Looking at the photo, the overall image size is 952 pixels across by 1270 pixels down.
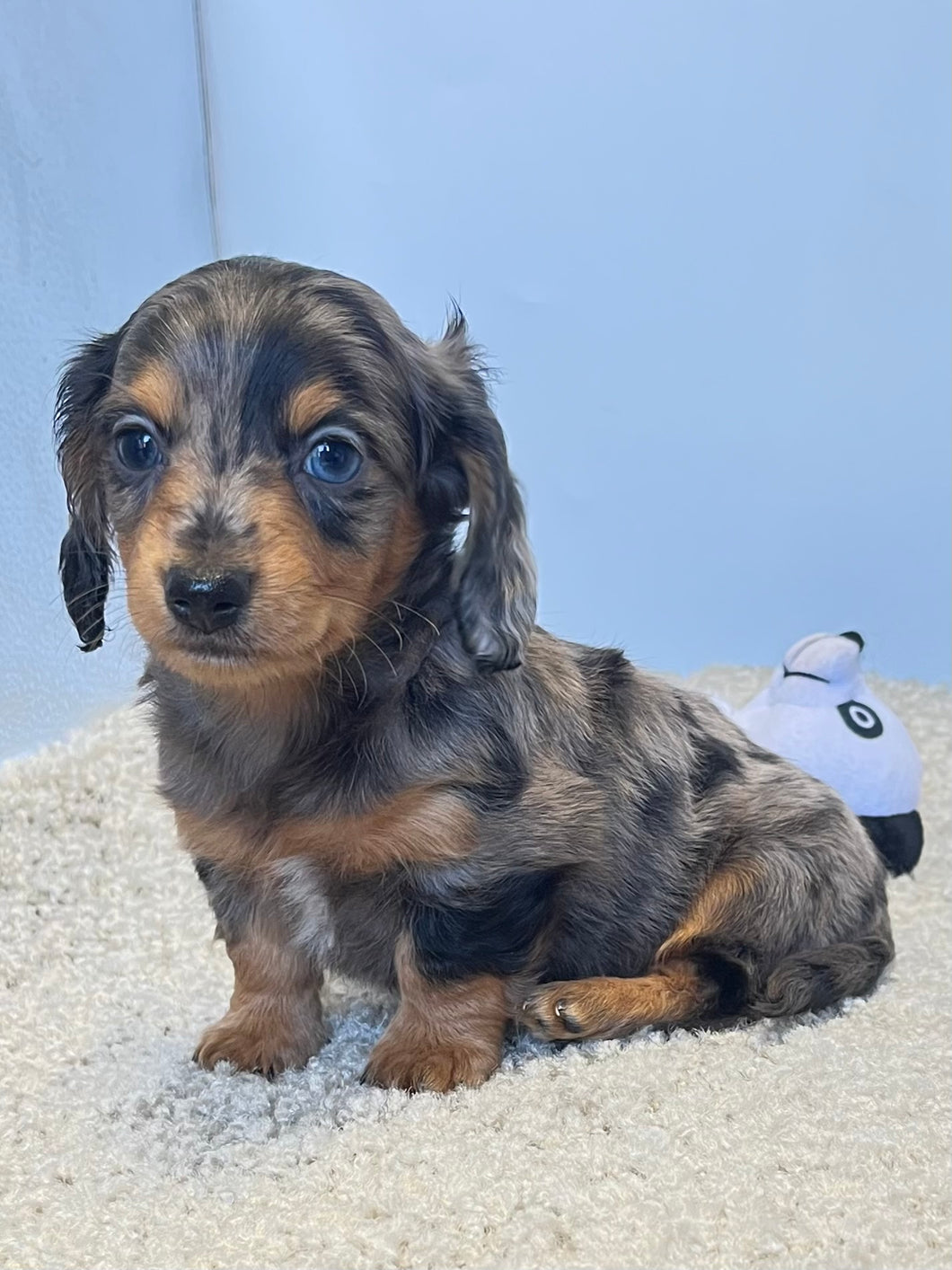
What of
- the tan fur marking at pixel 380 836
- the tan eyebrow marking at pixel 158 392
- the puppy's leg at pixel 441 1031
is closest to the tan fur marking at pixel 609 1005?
the puppy's leg at pixel 441 1031

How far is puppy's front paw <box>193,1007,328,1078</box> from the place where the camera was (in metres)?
2.83

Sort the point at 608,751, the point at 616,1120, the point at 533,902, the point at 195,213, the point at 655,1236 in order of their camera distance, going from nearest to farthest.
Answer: the point at 655,1236 < the point at 616,1120 < the point at 533,902 < the point at 608,751 < the point at 195,213

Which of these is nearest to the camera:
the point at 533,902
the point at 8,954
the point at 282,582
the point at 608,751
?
the point at 282,582

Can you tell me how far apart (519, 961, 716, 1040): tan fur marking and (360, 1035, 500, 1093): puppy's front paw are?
0.13 m

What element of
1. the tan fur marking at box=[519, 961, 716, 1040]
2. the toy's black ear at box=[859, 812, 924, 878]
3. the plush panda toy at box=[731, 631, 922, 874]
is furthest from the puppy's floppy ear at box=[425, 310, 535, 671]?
the toy's black ear at box=[859, 812, 924, 878]

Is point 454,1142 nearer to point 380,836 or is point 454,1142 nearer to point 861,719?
point 380,836

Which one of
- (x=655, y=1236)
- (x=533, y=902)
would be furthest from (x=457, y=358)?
(x=655, y=1236)

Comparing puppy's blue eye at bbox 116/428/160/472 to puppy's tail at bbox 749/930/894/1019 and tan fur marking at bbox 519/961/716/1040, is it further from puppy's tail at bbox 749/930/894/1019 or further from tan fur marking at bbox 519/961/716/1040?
puppy's tail at bbox 749/930/894/1019

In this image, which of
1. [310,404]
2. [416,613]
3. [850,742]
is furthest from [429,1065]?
[850,742]

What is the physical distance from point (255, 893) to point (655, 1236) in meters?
1.07

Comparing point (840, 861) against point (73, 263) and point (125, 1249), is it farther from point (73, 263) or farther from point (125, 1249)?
point (73, 263)

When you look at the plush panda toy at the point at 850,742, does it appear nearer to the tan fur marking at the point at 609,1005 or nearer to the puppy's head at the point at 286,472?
the tan fur marking at the point at 609,1005

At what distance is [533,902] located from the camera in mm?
2713

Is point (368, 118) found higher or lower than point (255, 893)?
higher
